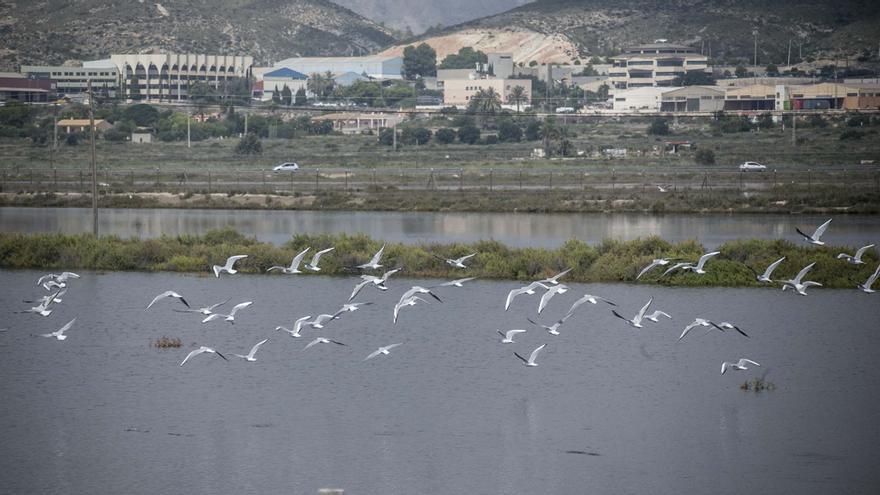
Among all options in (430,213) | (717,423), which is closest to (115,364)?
(717,423)

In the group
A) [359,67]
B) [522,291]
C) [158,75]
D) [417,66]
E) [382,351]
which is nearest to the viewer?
[382,351]

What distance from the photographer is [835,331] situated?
34750 mm

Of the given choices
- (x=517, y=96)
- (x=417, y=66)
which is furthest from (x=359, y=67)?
(x=517, y=96)

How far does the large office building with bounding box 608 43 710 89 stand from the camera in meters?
164

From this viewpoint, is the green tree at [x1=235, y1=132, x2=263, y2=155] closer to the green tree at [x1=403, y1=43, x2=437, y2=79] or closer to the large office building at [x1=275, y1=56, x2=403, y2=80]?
the large office building at [x1=275, y1=56, x2=403, y2=80]

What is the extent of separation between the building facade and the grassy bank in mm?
114203

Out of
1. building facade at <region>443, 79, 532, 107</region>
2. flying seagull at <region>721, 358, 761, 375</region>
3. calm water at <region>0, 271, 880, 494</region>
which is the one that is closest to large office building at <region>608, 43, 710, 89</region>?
building facade at <region>443, 79, 532, 107</region>

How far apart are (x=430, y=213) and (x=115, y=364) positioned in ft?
122

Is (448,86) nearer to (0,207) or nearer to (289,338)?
(0,207)

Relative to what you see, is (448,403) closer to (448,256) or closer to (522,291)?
(522,291)

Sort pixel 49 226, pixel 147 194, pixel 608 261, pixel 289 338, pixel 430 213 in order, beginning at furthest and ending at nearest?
pixel 147 194
pixel 430 213
pixel 49 226
pixel 608 261
pixel 289 338

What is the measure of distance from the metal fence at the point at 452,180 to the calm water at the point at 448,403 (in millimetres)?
37911

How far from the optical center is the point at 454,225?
60969 millimetres

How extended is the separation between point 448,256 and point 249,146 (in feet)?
242
